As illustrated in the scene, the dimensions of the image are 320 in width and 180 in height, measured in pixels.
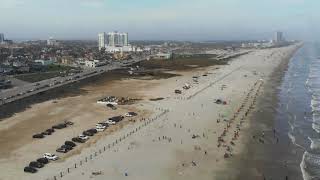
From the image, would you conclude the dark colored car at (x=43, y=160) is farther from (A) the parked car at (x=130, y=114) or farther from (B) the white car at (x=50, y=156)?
(A) the parked car at (x=130, y=114)

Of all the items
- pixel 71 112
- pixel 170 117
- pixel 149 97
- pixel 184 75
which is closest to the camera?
pixel 170 117

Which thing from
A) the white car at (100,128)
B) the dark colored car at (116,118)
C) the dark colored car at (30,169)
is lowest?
the dark colored car at (30,169)

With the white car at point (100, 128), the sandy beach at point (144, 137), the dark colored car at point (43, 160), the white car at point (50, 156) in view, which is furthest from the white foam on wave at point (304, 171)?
the white car at point (100, 128)

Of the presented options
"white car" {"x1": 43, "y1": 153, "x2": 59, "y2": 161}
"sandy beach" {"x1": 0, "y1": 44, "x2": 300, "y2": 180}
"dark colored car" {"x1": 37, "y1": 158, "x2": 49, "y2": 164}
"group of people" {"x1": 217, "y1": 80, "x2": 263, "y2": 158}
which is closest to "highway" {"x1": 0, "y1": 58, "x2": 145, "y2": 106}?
"sandy beach" {"x1": 0, "y1": 44, "x2": 300, "y2": 180}

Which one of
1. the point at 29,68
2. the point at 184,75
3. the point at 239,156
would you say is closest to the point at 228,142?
the point at 239,156

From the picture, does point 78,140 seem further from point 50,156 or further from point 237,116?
point 237,116

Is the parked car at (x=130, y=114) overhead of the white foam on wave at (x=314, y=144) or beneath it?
overhead

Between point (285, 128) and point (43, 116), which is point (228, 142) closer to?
point (285, 128)

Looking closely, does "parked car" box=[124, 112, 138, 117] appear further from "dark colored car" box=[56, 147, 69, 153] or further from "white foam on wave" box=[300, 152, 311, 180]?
"white foam on wave" box=[300, 152, 311, 180]

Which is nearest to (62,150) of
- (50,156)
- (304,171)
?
(50,156)
